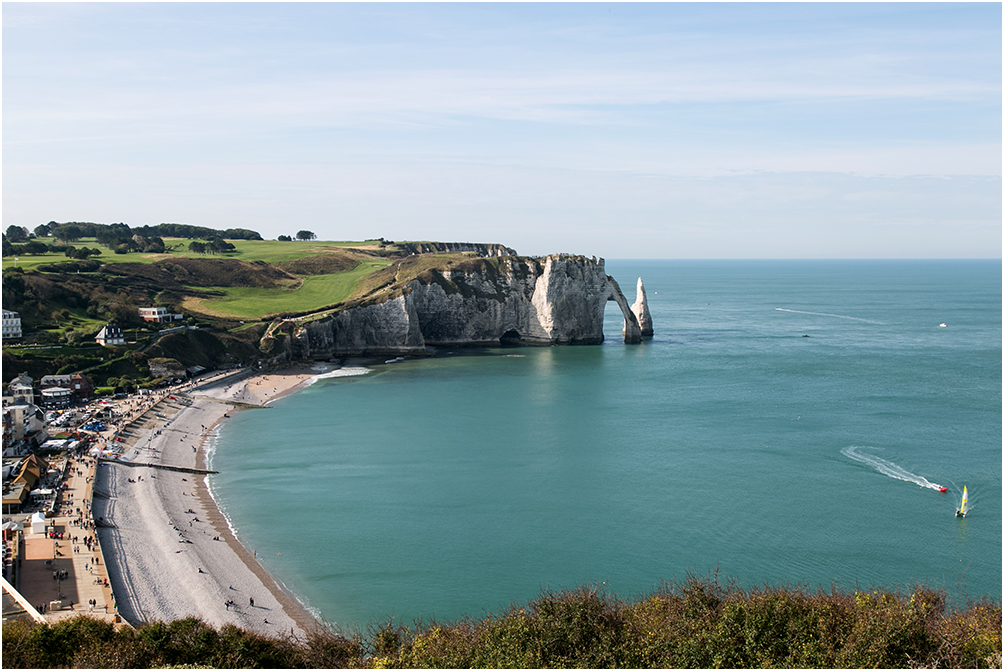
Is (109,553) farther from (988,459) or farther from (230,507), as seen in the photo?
(988,459)

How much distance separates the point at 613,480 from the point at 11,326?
208 feet

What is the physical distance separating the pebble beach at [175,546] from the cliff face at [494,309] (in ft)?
137

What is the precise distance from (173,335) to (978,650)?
80.8 metres

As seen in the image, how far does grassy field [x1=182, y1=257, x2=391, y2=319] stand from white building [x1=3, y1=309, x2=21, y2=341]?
22.4 m

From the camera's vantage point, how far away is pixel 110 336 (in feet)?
255

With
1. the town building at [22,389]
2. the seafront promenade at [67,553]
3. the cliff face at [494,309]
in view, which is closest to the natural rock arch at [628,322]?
the cliff face at [494,309]

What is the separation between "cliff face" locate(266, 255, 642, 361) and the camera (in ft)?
331

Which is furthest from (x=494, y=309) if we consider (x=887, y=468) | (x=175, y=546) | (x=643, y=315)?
(x=175, y=546)

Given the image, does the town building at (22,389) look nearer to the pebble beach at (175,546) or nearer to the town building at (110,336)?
the pebble beach at (175,546)

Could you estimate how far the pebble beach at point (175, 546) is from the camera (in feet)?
104

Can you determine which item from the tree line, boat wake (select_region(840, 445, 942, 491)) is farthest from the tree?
boat wake (select_region(840, 445, 942, 491))

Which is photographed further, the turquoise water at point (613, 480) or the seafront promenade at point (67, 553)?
the turquoise water at point (613, 480)

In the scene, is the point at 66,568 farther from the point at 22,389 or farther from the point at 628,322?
the point at 628,322

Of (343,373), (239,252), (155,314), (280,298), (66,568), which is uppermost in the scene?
(239,252)
